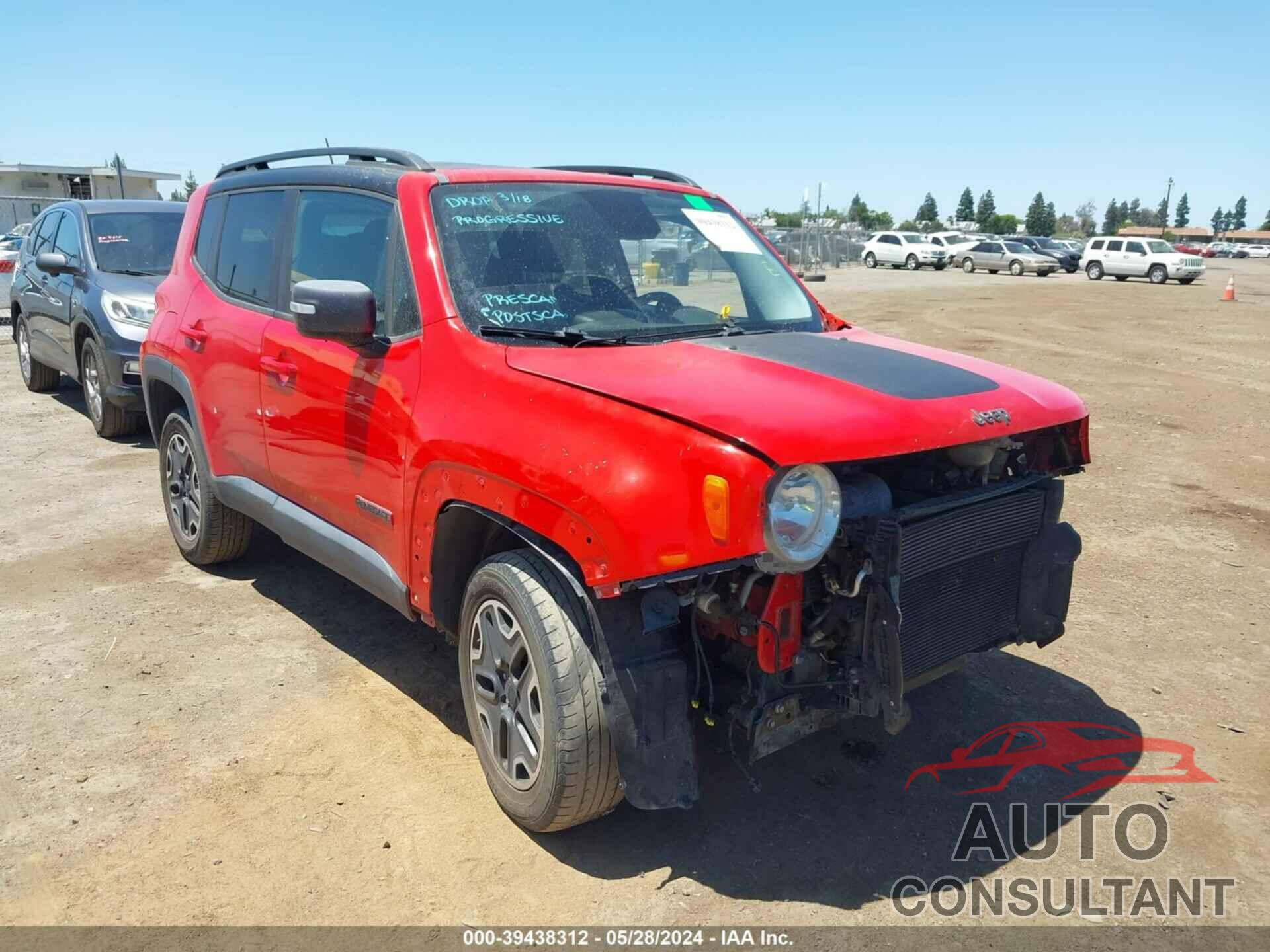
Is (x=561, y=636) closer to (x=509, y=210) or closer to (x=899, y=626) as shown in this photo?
(x=899, y=626)

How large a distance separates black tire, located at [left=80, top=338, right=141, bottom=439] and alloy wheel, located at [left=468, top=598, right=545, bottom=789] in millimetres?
6381

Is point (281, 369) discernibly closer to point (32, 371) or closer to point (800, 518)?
point (800, 518)

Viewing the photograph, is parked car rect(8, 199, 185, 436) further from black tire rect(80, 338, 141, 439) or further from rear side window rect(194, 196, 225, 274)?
rear side window rect(194, 196, 225, 274)

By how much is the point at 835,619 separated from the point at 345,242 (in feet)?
8.11

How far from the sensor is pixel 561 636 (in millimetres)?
2826

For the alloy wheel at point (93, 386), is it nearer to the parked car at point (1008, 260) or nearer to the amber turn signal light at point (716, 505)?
the amber turn signal light at point (716, 505)

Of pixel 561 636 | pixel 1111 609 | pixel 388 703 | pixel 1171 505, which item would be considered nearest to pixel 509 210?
pixel 561 636

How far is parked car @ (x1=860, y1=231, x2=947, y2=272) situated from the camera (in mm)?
43688

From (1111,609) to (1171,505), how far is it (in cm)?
225

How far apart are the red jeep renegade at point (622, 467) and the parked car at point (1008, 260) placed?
129ft

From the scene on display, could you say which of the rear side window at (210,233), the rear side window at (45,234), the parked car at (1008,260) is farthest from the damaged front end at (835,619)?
the parked car at (1008,260)

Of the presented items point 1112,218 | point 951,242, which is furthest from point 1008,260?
point 1112,218

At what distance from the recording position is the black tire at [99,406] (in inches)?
329

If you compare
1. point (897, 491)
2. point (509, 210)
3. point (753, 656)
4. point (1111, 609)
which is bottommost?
point (1111, 609)
